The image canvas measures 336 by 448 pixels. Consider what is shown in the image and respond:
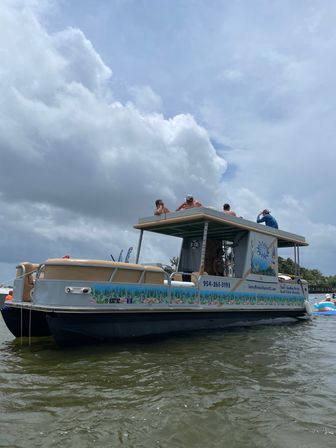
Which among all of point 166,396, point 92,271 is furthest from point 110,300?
point 166,396

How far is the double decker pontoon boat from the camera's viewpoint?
7.53 meters

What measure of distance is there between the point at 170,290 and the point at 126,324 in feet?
4.40

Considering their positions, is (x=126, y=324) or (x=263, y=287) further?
(x=263, y=287)

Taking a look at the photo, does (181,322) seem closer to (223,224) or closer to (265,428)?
(223,224)

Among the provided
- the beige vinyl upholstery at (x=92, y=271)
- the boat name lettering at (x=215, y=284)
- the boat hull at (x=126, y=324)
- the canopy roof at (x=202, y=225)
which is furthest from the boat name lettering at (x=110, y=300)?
the canopy roof at (x=202, y=225)

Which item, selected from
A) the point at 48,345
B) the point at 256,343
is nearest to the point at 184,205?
the point at 256,343

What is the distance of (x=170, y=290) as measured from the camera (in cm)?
905

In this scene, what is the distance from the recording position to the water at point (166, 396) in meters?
3.49

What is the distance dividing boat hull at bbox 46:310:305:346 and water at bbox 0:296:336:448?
0.31 m

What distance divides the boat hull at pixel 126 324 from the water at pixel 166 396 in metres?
0.31

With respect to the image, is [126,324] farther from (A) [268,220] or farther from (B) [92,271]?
(A) [268,220]

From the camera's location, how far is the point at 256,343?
8.81m

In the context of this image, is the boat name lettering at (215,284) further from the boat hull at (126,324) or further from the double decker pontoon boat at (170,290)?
the boat hull at (126,324)

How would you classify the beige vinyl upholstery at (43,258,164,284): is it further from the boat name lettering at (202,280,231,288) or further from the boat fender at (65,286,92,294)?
the boat name lettering at (202,280,231,288)
